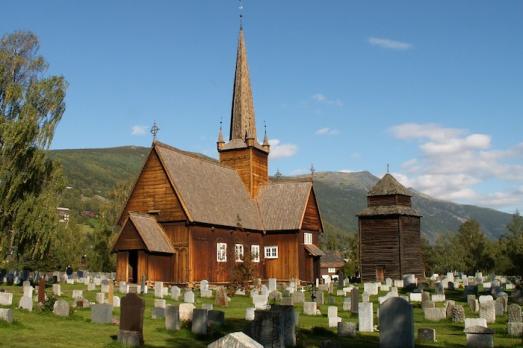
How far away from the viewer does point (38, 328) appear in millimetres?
17984

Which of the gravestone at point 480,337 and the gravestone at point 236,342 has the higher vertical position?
the gravestone at point 236,342

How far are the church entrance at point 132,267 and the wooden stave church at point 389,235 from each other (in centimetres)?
2180

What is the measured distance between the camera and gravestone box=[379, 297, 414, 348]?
47.5 ft

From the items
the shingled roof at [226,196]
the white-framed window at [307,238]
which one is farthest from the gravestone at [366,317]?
the white-framed window at [307,238]

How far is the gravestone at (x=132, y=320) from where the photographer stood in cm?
1562

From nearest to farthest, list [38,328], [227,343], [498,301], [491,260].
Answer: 1. [227,343]
2. [38,328]
3. [498,301]
4. [491,260]

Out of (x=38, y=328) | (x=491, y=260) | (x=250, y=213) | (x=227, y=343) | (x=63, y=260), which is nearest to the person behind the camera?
(x=227, y=343)

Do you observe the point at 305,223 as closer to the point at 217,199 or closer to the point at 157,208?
the point at 217,199

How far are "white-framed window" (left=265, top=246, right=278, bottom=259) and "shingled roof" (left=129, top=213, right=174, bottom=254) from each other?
10463 mm

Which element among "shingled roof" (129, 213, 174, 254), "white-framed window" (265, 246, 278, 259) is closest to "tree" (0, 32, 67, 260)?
"shingled roof" (129, 213, 174, 254)

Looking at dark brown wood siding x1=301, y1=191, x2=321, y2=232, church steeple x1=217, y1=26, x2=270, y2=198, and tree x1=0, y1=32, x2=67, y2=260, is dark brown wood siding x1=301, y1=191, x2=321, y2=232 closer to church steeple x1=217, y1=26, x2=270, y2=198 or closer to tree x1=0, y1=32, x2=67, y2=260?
church steeple x1=217, y1=26, x2=270, y2=198

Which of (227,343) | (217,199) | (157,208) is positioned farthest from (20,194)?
(227,343)

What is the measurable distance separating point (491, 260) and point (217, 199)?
45.8 metres

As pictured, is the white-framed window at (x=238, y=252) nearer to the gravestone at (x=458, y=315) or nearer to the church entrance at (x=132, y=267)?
the church entrance at (x=132, y=267)
